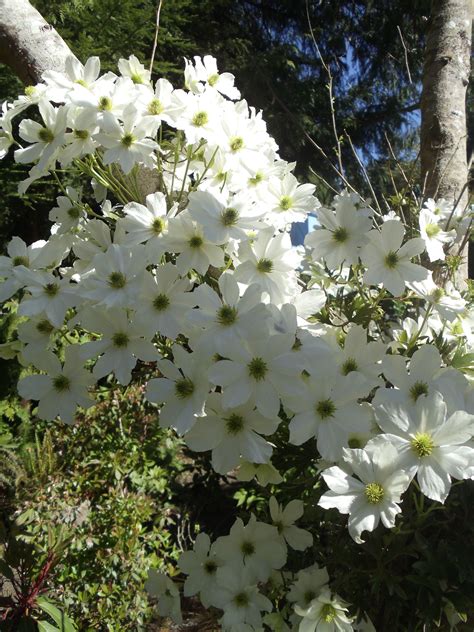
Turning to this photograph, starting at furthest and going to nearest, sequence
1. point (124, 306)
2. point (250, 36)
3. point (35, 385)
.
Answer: point (250, 36) → point (35, 385) → point (124, 306)

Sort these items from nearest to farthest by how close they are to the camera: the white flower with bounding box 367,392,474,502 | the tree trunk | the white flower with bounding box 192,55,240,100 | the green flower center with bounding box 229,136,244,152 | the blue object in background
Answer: the white flower with bounding box 367,392,474,502
the green flower center with bounding box 229,136,244,152
the white flower with bounding box 192,55,240,100
the tree trunk
the blue object in background

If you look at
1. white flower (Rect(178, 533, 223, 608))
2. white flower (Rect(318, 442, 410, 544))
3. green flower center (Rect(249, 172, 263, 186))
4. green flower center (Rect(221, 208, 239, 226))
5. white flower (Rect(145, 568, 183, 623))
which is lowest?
white flower (Rect(145, 568, 183, 623))

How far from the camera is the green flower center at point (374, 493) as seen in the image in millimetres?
594

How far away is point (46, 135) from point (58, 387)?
0.34 m

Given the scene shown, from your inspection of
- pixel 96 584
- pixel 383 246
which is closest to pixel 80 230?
pixel 383 246

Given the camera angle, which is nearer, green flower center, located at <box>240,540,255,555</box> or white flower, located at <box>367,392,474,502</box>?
white flower, located at <box>367,392,474,502</box>

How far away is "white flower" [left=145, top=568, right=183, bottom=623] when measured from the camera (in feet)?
2.87

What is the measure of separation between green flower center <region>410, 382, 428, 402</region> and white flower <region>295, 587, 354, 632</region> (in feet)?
0.96

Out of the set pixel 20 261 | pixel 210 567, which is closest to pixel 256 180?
pixel 20 261

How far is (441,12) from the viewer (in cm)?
126

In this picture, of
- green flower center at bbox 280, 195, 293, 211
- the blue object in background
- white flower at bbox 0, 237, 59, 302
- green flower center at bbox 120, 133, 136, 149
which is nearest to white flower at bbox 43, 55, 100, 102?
green flower center at bbox 120, 133, 136, 149

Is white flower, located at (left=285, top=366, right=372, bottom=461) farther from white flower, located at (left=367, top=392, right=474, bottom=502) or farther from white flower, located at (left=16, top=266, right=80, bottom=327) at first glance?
white flower, located at (left=16, top=266, right=80, bottom=327)

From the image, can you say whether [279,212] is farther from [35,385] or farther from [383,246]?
[35,385]

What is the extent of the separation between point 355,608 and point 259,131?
712mm
